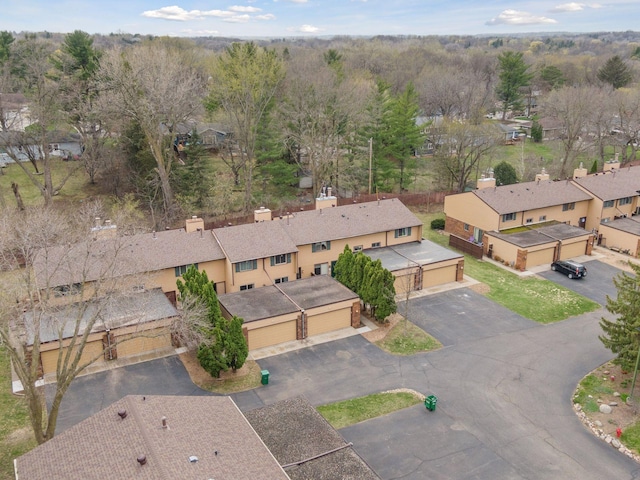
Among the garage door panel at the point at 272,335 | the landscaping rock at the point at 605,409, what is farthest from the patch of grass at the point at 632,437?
the garage door panel at the point at 272,335

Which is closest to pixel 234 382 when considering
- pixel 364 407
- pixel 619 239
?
pixel 364 407

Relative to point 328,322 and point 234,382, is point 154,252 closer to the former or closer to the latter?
point 234,382

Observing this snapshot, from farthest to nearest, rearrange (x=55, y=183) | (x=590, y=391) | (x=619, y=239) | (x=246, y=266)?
(x=55, y=183) → (x=619, y=239) → (x=246, y=266) → (x=590, y=391)

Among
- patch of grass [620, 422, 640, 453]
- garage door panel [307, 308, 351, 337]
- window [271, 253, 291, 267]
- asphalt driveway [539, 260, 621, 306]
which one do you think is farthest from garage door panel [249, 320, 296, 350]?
asphalt driveway [539, 260, 621, 306]

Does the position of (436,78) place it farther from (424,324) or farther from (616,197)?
(424,324)

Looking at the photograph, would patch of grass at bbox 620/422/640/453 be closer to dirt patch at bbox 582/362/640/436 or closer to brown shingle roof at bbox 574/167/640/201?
dirt patch at bbox 582/362/640/436
